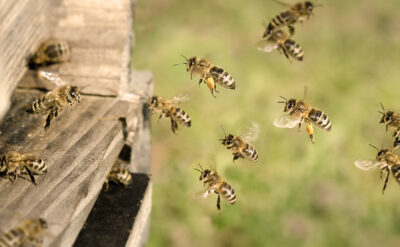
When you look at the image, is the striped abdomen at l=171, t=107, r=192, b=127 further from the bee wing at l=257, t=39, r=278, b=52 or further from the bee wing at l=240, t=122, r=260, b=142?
the bee wing at l=257, t=39, r=278, b=52

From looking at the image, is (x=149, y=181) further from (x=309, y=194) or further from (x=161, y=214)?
(x=309, y=194)

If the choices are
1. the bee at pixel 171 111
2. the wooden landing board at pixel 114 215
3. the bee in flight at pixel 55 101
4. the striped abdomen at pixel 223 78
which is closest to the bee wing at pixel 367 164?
the striped abdomen at pixel 223 78

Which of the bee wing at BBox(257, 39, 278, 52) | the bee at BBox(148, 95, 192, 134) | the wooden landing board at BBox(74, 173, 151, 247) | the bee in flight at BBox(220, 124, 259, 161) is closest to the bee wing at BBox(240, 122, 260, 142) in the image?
the bee in flight at BBox(220, 124, 259, 161)

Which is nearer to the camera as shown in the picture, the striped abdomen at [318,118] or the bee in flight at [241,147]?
the striped abdomen at [318,118]

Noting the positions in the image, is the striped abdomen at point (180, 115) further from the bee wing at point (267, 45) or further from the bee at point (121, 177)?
the bee at point (121, 177)

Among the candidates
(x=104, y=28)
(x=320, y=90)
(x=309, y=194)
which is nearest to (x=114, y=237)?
(x=104, y=28)
